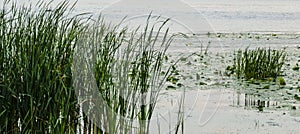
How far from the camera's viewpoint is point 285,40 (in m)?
15.5

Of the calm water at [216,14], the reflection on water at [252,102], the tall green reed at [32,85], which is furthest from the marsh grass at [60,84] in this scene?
the calm water at [216,14]

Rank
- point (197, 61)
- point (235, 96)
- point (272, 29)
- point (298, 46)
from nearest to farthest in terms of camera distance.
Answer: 1. point (235, 96)
2. point (197, 61)
3. point (298, 46)
4. point (272, 29)

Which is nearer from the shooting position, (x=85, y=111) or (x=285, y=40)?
(x=85, y=111)

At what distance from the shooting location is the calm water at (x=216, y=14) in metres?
16.3

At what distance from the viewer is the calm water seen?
16312mm

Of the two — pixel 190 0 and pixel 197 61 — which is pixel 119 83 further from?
pixel 190 0

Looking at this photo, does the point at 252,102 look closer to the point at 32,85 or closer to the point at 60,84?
the point at 60,84

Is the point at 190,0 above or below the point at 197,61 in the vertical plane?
above

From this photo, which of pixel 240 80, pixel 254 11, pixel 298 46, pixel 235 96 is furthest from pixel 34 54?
pixel 254 11

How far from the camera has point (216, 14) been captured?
19578 millimetres

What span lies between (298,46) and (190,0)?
32.3ft

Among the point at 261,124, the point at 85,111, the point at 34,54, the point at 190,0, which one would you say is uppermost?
the point at 190,0

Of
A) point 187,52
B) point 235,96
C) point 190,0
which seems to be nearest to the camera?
point 235,96

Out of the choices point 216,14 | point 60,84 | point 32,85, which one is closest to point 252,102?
point 60,84
